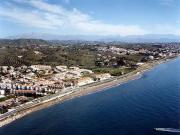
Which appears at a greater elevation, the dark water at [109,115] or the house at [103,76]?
the dark water at [109,115]

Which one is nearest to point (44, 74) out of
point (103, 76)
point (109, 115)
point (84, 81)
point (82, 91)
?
point (84, 81)

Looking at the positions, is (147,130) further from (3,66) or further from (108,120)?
(3,66)

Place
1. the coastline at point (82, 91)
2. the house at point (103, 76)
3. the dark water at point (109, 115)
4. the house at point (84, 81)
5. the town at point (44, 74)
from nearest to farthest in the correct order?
the dark water at point (109, 115) < the coastline at point (82, 91) < the town at point (44, 74) < the house at point (84, 81) < the house at point (103, 76)

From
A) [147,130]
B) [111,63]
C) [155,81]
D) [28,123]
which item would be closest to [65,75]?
[155,81]

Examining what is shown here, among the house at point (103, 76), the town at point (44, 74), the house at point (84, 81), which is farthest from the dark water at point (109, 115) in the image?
the house at point (103, 76)

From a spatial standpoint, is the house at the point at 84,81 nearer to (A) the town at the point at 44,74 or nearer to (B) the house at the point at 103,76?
(A) the town at the point at 44,74

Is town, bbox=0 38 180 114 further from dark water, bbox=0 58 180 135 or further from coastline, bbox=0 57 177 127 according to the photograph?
dark water, bbox=0 58 180 135

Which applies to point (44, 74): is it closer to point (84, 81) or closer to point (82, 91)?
point (84, 81)

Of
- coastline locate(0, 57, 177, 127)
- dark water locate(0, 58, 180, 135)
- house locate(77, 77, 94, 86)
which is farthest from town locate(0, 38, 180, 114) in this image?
dark water locate(0, 58, 180, 135)
